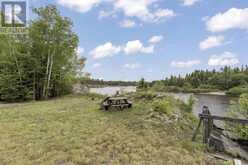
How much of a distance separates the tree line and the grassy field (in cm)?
854

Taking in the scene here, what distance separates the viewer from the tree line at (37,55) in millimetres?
13383

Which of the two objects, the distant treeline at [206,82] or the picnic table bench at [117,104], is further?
the distant treeline at [206,82]

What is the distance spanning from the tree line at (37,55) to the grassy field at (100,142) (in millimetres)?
8540

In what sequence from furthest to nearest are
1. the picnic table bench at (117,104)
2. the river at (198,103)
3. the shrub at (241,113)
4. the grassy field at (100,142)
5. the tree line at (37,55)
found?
the river at (198,103) → the tree line at (37,55) → the picnic table bench at (117,104) → the shrub at (241,113) → the grassy field at (100,142)

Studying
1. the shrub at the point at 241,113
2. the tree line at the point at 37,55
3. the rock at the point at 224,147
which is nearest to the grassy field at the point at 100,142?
the rock at the point at 224,147

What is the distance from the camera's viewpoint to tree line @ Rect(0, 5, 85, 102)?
13383 mm

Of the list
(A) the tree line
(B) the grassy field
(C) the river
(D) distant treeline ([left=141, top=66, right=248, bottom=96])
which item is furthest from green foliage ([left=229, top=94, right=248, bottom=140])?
(D) distant treeline ([left=141, top=66, right=248, bottom=96])

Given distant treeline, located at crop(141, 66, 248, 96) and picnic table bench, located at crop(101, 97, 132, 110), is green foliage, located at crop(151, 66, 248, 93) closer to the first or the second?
distant treeline, located at crop(141, 66, 248, 96)

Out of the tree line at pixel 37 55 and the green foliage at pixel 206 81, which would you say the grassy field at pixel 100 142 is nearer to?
the tree line at pixel 37 55

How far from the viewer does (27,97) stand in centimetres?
1384

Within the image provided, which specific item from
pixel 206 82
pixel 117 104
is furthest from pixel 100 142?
pixel 206 82

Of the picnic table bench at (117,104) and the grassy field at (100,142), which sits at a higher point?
the picnic table bench at (117,104)

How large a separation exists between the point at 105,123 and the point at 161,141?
205 cm

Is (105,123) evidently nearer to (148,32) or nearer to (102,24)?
(102,24)
